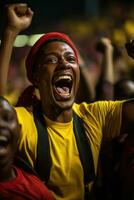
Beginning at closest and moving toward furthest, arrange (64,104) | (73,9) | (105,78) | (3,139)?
(3,139) → (64,104) → (105,78) → (73,9)

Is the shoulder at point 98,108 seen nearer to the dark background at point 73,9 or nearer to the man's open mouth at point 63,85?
the man's open mouth at point 63,85

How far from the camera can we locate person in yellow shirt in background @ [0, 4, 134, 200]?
5.15 ft

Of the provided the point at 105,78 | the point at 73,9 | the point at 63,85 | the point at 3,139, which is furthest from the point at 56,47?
the point at 73,9

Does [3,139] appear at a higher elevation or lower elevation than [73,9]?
lower

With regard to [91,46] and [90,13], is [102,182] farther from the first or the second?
[90,13]

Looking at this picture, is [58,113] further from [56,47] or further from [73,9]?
[73,9]

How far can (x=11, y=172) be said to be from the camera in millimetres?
1449

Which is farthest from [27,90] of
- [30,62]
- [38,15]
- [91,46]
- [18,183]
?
[91,46]

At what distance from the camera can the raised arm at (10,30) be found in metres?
1.65

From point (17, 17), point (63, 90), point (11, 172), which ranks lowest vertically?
point (11, 172)

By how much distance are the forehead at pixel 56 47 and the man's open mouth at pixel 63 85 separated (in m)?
0.09

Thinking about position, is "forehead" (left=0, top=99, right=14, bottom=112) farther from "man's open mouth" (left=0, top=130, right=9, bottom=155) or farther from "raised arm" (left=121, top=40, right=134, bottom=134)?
"raised arm" (left=121, top=40, right=134, bottom=134)

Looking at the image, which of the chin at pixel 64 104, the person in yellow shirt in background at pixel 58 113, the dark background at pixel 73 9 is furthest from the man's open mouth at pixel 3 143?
the dark background at pixel 73 9

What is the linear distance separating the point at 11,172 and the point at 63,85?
363 mm
